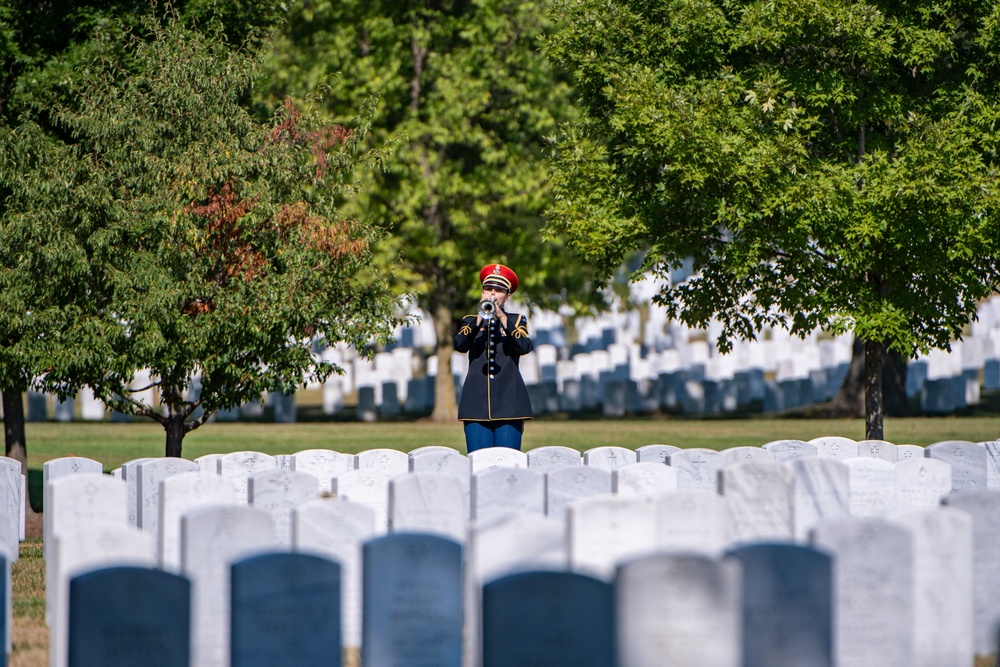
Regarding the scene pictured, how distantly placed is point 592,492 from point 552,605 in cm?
287

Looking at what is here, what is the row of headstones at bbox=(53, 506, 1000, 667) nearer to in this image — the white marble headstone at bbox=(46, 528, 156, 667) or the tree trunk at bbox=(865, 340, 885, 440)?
the white marble headstone at bbox=(46, 528, 156, 667)

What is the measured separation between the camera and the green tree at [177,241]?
1034 cm

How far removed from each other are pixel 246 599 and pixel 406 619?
750mm

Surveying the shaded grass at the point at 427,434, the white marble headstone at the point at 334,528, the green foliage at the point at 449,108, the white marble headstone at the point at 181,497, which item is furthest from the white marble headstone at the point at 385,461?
the green foliage at the point at 449,108

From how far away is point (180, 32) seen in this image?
36.8 ft

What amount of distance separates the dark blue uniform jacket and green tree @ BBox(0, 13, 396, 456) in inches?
61.5

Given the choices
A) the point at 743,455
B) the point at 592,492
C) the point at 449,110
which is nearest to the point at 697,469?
the point at 743,455

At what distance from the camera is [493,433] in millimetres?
9812

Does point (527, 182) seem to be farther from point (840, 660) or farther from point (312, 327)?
point (840, 660)

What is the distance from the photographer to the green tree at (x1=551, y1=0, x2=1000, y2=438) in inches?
463

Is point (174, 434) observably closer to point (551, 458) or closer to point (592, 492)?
point (551, 458)

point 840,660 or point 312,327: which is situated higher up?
point 312,327

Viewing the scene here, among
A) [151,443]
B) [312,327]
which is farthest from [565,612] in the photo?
[151,443]

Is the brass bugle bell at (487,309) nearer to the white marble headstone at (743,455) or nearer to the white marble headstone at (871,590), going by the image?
the white marble headstone at (743,455)
